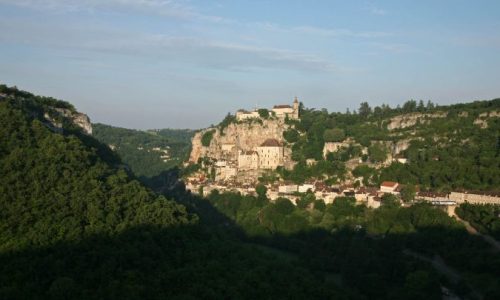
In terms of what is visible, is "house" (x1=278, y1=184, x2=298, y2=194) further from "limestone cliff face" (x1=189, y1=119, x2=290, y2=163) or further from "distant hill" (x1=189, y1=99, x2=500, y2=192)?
"limestone cliff face" (x1=189, y1=119, x2=290, y2=163)

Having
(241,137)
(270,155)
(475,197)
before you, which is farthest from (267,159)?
(475,197)

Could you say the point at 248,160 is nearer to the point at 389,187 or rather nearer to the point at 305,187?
the point at 305,187

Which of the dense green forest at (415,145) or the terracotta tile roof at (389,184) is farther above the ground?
the dense green forest at (415,145)

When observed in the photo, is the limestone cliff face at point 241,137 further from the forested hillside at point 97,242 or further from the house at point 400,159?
the forested hillside at point 97,242

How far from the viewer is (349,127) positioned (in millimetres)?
77062

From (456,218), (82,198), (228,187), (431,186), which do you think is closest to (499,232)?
(456,218)

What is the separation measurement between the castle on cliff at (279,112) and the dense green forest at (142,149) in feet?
53.5

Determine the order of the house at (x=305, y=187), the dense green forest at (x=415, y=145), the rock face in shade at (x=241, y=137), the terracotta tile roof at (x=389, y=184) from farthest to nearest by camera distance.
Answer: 1. the rock face in shade at (x=241, y=137)
2. the house at (x=305, y=187)
3. the terracotta tile roof at (x=389, y=184)
4. the dense green forest at (x=415, y=145)

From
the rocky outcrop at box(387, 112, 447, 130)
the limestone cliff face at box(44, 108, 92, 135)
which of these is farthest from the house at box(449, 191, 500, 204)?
the limestone cliff face at box(44, 108, 92, 135)

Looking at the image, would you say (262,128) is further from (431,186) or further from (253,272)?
(253,272)

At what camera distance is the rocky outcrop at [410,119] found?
7150 cm

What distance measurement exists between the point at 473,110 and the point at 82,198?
50.0 meters

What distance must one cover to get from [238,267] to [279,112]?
51293 mm

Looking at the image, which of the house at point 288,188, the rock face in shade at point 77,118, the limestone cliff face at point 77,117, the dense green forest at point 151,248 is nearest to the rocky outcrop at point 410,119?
the house at point 288,188
